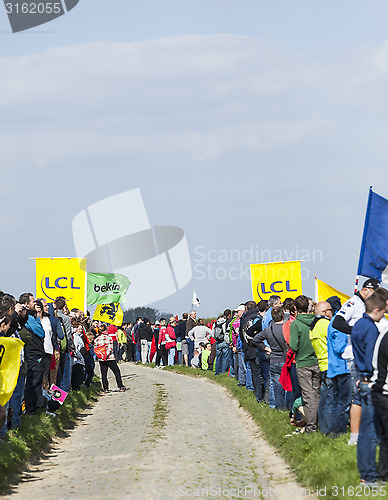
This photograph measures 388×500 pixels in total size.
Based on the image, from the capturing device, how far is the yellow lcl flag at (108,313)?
33.9 metres

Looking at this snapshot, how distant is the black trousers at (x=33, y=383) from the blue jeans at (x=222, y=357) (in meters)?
12.2

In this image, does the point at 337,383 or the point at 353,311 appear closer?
the point at 353,311

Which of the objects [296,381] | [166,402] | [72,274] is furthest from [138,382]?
[296,381]

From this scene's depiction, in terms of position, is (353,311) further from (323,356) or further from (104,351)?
(104,351)

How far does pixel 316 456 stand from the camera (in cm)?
1036

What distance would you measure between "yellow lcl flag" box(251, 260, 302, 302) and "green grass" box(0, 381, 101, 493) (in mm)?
10645

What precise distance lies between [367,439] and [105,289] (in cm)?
2613

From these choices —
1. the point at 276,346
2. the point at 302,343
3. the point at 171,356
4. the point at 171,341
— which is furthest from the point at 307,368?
the point at 171,356

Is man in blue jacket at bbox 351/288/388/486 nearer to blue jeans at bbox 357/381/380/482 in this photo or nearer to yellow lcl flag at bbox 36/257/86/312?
blue jeans at bbox 357/381/380/482

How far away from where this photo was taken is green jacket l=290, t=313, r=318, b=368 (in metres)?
12.6

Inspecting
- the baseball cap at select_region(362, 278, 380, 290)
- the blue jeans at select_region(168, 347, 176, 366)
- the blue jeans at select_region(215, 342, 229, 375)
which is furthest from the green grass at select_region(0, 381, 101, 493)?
the blue jeans at select_region(168, 347, 176, 366)

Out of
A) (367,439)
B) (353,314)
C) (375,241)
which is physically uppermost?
(375,241)

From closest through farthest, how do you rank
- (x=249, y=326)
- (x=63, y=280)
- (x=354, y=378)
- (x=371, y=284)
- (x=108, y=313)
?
(x=354, y=378) → (x=371, y=284) → (x=249, y=326) → (x=63, y=280) → (x=108, y=313)

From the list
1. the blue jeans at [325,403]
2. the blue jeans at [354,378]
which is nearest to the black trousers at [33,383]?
the blue jeans at [325,403]
